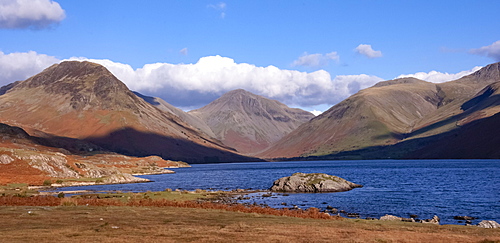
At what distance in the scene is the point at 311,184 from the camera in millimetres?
111812

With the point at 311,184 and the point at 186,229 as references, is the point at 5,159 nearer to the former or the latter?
the point at 311,184

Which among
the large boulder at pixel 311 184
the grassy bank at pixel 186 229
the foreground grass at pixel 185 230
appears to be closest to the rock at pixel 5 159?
the large boulder at pixel 311 184

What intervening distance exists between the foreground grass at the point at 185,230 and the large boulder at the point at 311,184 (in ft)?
215

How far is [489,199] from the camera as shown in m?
86.9

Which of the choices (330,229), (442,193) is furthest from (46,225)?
(442,193)

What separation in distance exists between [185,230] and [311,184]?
7912cm

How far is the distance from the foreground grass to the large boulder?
65.4 m

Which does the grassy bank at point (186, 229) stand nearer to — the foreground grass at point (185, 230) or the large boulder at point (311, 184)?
the foreground grass at point (185, 230)

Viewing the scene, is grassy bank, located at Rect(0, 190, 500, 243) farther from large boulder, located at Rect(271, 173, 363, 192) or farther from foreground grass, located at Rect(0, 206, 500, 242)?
large boulder, located at Rect(271, 173, 363, 192)

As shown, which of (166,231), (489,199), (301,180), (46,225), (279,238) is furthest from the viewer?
(301,180)

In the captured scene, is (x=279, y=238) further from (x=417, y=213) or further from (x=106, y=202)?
(x=417, y=213)

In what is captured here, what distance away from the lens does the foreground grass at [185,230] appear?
31922 mm

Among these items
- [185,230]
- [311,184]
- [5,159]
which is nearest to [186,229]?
[185,230]

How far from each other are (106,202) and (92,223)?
21780 millimetres
